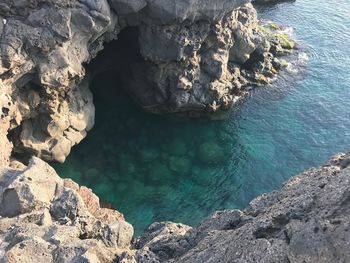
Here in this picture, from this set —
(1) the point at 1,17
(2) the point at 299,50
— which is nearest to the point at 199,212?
(1) the point at 1,17

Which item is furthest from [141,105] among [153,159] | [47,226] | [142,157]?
[47,226]

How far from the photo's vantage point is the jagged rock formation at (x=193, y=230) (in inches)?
539

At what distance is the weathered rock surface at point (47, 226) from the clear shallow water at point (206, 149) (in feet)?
44.4

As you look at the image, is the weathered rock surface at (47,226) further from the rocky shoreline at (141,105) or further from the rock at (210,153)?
the rock at (210,153)

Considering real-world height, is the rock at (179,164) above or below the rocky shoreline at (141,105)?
below

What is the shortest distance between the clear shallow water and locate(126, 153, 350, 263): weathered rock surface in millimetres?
15632

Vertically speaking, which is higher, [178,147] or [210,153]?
[178,147]

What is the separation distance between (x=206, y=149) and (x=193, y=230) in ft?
77.7

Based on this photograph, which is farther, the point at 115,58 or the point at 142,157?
the point at 115,58

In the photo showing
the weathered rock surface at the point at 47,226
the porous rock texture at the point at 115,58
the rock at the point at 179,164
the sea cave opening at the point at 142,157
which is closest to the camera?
the weathered rock surface at the point at 47,226

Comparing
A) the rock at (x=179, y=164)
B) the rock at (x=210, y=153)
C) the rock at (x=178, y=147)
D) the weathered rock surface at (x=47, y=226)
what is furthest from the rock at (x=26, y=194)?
the rock at (x=210, y=153)

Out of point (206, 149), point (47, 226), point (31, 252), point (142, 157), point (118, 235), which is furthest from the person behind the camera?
point (206, 149)

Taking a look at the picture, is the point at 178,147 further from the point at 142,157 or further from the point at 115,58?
the point at 115,58

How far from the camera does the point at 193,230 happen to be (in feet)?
64.7
